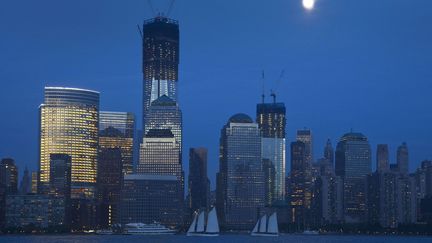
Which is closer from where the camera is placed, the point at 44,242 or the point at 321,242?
the point at 44,242

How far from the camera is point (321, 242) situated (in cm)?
19700

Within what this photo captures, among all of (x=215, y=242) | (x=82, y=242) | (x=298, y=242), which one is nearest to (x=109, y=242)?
(x=82, y=242)

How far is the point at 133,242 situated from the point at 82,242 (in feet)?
33.8

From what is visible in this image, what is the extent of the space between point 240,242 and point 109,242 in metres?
27.4

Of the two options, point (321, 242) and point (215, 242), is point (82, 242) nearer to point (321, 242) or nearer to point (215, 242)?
point (215, 242)

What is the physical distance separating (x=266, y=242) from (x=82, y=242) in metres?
37.3

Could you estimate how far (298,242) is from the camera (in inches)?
7771

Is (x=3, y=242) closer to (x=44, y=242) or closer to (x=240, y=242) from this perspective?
(x=44, y=242)

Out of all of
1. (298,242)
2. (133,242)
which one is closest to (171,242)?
(133,242)

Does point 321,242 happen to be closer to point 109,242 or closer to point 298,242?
point 298,242

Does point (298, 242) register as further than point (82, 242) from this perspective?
Yes

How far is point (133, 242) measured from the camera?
180 m

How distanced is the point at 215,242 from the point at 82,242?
27952 millimetres

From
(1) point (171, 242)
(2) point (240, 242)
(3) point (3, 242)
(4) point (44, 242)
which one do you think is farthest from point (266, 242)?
(3) point (3, 242)
